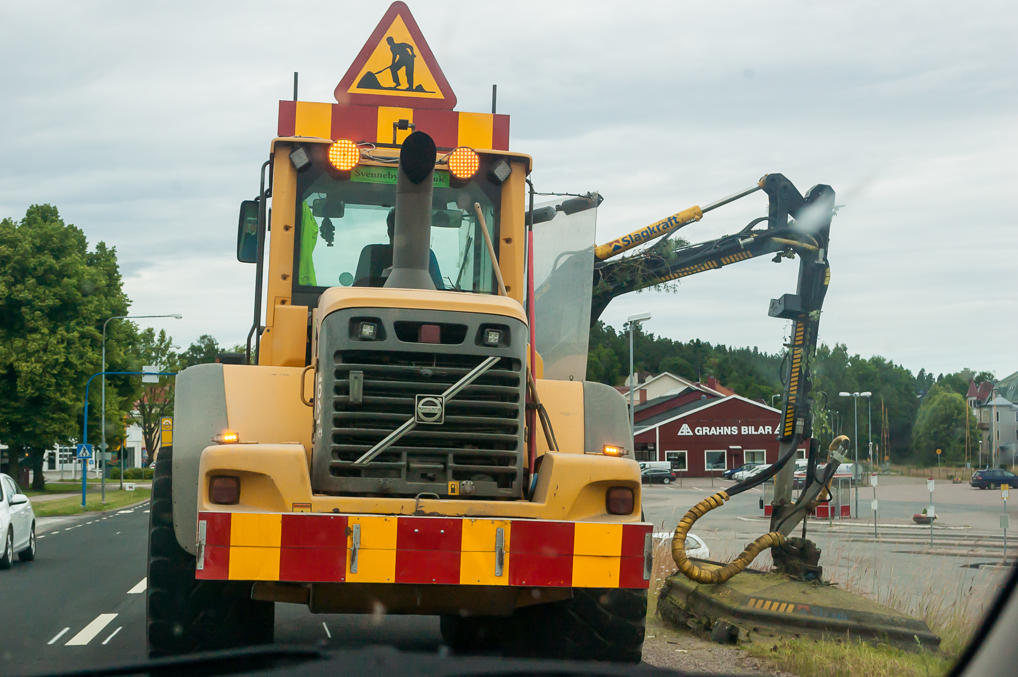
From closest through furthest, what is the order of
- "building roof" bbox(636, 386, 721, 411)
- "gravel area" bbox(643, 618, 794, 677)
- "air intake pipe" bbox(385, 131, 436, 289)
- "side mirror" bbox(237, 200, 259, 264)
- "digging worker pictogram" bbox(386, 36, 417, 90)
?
1. "air intake pipe" bbox(385, 131, 436, 289)
2. "side mirror" bbox(237, 200, 259, 264)
3. "gravel area" bbox(643, 618, 794, 677)
4. "digging worker pictogram" bbox(386, 36, 417, 90)
5. "building roof" bbox(636, 386, 721, 411)

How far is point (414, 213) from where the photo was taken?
5.67m

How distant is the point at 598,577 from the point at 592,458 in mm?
610

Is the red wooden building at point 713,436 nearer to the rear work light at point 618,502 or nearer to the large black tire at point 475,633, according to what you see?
the large black tire at point 475,633

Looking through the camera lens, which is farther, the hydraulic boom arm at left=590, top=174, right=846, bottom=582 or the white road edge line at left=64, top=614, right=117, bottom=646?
the hydraulic boom arm at left=590, top=174, right=846, bottom=582

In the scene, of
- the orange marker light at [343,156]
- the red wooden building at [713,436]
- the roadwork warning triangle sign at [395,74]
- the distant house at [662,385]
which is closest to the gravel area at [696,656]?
the orange marker light at [343,156]

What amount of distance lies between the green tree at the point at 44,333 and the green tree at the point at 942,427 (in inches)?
1778

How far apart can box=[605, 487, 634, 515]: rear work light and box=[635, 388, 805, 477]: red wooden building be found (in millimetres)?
80116

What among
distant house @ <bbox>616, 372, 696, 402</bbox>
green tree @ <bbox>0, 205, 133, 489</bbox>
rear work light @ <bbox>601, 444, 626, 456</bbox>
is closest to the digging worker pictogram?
rear work light @ <bbox>601, 444, 626, 456</bbox>

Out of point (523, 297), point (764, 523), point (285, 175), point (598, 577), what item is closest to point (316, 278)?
point (285, 175)

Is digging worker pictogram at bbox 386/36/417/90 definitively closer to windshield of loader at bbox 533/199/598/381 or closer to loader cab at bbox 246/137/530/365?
loader cab at bbox 246/137/530/365

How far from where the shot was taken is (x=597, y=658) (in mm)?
5645

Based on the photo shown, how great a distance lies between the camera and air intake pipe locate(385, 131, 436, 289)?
5.48m

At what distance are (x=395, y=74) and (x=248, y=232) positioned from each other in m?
1.82

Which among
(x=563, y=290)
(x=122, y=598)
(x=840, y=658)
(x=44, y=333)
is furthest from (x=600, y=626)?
(x=44, y=333)
